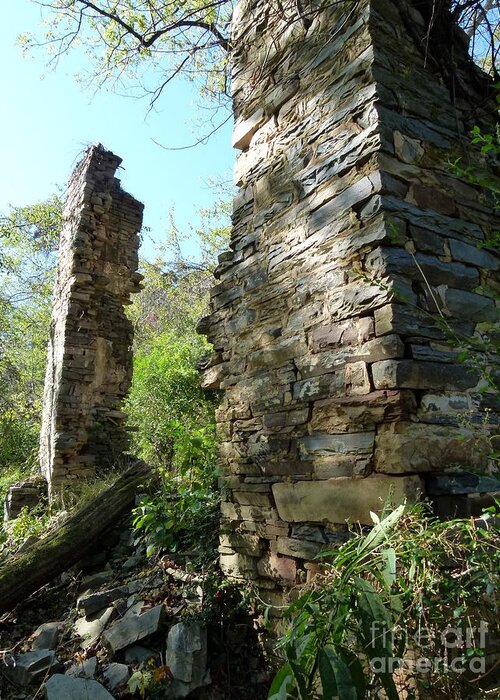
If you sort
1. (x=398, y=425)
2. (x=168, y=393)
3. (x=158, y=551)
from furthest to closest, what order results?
1. (x=168, y=393)
2. (x=158, y=551)
3. (x=398, y=425)

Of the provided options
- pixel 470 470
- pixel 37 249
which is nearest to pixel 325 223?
pixel 470 470

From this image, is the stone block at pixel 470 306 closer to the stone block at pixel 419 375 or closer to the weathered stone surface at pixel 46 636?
the stone block at pixel 419 375

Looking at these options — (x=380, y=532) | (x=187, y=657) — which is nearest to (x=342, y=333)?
(x=380, y=532)

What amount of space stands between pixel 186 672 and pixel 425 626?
1513 mm

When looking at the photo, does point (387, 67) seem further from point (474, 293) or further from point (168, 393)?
point (168, 393)

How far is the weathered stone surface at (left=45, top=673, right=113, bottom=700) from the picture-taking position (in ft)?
7.57

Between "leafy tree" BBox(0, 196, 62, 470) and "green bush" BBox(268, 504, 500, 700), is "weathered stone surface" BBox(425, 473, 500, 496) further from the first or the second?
"leafy tree" BBox(0, 196, 62, 470)

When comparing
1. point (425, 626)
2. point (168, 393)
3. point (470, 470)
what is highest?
point (168, 393)

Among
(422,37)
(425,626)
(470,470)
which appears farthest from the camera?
(422,37)

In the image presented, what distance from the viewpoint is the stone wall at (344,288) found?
2.11m

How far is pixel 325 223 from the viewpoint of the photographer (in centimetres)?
256

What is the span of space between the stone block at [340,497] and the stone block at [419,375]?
0.41m

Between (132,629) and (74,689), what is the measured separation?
419mm

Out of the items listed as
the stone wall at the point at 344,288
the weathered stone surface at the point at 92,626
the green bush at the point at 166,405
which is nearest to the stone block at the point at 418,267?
the stone wall at the point at 344,288
